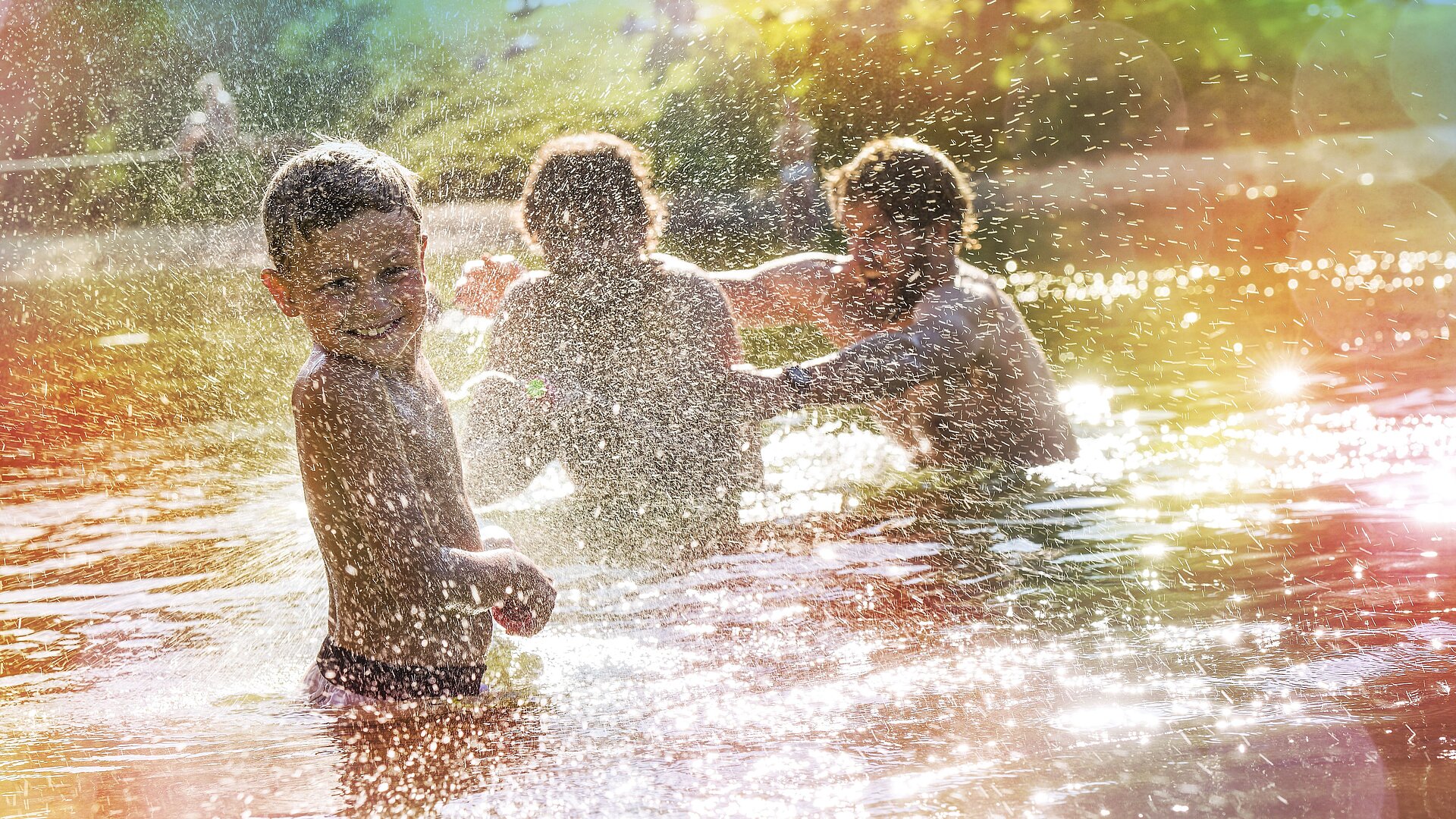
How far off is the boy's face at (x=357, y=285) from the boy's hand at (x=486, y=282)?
217 centimetres

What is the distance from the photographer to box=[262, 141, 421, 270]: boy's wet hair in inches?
105

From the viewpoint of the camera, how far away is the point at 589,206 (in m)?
4.42

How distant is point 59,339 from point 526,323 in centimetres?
814

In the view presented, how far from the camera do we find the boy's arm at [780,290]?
18.8 ft

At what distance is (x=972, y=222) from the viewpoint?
561 centimetres

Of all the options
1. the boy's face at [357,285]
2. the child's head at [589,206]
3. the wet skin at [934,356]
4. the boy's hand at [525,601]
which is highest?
the boy's face at [357,285]

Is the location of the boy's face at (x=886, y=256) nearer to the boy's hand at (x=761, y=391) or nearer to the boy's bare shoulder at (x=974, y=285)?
the boy's bare shoulder at (x=974, y=285)

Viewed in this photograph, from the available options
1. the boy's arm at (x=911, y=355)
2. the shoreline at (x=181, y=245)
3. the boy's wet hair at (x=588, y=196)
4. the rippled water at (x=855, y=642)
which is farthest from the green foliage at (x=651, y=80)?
the boy's wet hair at (x=588, y=196)

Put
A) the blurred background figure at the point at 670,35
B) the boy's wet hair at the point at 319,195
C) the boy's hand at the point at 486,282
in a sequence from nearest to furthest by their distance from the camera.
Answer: the boy's wet hair at the point at 319,195
the boy's hand at the point at 486,282
the blurred background figure at the point at 670,35

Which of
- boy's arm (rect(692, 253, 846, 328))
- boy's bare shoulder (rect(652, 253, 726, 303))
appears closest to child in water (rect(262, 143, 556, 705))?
boy's bare shoulder (rect(652, 253, 726, 303))

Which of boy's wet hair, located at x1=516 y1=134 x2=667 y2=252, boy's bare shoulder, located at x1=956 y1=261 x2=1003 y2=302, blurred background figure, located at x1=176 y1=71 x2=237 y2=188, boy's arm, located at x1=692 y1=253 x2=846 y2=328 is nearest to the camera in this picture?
boy's wet hair, located at x1=516 y1=134 x2=667 y2=252

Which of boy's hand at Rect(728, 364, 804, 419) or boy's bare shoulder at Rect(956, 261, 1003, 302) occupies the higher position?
boy's hand at Rect(728, 364, 804, 419)

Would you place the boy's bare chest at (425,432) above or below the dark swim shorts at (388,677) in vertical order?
above

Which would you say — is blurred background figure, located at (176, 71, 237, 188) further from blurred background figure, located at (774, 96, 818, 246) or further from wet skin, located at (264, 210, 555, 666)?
wet skin, located at (264, 210, 555, 666)
